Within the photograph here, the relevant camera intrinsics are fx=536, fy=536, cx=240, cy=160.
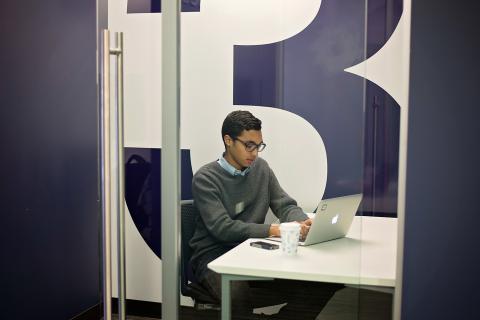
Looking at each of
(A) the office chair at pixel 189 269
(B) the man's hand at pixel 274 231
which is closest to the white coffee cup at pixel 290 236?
(B) the man's hand at pixel 274 231

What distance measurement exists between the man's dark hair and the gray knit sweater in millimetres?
134

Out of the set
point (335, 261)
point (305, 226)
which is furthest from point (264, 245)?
point (335, 261)

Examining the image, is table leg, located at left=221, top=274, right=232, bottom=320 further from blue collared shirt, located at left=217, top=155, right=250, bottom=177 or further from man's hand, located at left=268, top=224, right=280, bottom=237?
blue collared shirt, located at left=217, top=155, right=250, bottom=177

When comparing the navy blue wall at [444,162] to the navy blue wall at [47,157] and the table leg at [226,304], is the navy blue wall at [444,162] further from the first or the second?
the navy blue wall at [47,157]

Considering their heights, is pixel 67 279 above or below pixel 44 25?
below

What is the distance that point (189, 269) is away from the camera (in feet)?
7.54

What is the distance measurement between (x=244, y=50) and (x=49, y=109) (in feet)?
4.45

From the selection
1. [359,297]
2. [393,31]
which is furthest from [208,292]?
[393,31]

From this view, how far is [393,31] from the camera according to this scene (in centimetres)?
204

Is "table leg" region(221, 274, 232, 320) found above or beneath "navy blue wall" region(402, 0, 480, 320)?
beneath

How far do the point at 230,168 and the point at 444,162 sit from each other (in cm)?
82

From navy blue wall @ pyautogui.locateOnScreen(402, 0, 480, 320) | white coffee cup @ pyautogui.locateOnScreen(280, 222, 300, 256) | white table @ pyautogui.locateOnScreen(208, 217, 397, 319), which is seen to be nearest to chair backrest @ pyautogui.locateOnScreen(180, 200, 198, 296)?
white table @ pyautogui.locateOnScreen(208, 217, 397, 319)

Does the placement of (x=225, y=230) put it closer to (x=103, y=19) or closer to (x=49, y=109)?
(x=103, y=19)

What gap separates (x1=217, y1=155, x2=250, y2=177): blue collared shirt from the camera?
2182mm
